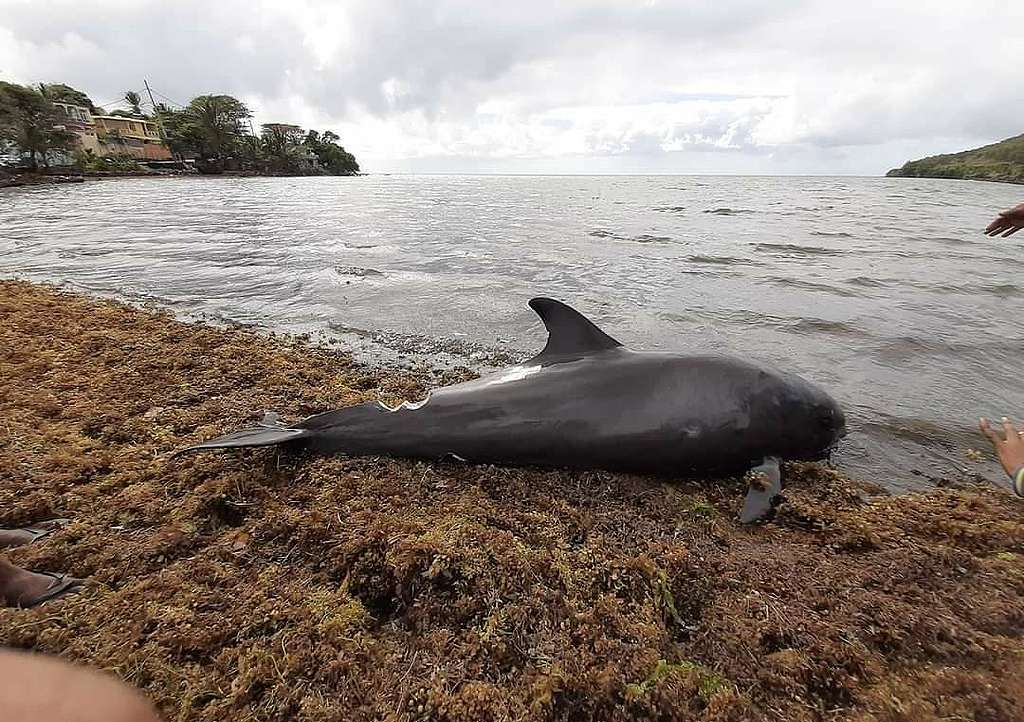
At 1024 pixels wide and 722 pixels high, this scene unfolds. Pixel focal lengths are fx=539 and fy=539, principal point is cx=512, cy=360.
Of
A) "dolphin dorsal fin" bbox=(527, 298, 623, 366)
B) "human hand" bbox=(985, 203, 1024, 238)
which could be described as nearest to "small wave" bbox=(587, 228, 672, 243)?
"human hand" bbox=(985, 203, 1024, 238)

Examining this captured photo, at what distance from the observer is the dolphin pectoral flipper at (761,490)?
373cm

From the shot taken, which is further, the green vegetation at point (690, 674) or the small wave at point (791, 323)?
the small wave at point (791, 323)

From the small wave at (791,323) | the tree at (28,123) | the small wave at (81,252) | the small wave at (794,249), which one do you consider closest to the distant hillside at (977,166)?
the small wave at (794,249)

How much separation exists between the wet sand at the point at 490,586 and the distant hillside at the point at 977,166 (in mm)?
103858

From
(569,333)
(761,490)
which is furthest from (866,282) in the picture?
(569,333)

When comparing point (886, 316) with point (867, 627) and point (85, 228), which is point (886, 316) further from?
point (85, 228)

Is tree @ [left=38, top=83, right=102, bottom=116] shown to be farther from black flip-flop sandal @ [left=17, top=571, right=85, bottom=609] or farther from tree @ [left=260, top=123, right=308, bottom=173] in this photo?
black flip-flop sandal @ [left=17, top=571, right=85, bottom=609]

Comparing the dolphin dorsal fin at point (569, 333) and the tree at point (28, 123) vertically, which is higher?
the tree at point (28, 123)

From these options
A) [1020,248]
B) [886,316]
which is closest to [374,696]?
[886,316]

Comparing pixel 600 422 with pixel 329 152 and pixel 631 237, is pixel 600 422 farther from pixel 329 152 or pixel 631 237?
pixel 329 152

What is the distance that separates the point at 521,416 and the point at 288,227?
64.3ft

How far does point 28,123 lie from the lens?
54.6 metres

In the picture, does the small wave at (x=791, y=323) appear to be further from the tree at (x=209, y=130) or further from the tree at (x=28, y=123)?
the tree at (x=209, y=130)

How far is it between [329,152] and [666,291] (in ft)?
486
